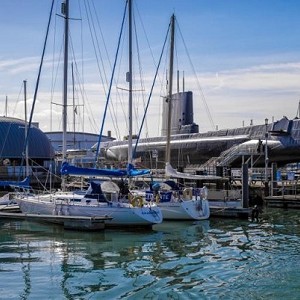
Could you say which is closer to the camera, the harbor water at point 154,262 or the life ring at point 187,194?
the harbor water at point 154,262

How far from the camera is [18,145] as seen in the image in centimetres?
5962

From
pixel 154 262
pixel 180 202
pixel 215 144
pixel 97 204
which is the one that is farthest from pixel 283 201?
pixel 215 144

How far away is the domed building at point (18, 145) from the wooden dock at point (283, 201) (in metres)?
29.1

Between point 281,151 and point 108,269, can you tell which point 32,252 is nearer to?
point 108,269

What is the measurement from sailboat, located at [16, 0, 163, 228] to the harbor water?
86 cm

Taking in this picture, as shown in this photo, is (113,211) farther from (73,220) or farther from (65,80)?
(65,80)

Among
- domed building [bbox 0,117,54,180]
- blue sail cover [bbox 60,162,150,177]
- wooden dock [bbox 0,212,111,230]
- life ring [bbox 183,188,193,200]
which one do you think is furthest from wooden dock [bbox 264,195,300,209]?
domed building [bbox 0,117,54,180]

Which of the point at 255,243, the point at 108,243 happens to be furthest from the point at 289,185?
the point at 108,243

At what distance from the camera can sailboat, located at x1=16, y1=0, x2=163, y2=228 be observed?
25.6 metres

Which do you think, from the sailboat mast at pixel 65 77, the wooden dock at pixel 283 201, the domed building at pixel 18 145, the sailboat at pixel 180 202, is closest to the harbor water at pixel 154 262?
the sailboat at pixel 180 202

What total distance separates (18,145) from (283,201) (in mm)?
35012

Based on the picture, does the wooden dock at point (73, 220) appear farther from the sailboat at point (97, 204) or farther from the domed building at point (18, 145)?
the domed building at point (18, 145)

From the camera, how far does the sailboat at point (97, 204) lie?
25562 mm

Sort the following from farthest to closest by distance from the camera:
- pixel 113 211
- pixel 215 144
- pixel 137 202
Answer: pixel 215 144 < pixel 137 202 < pixel 113 211
